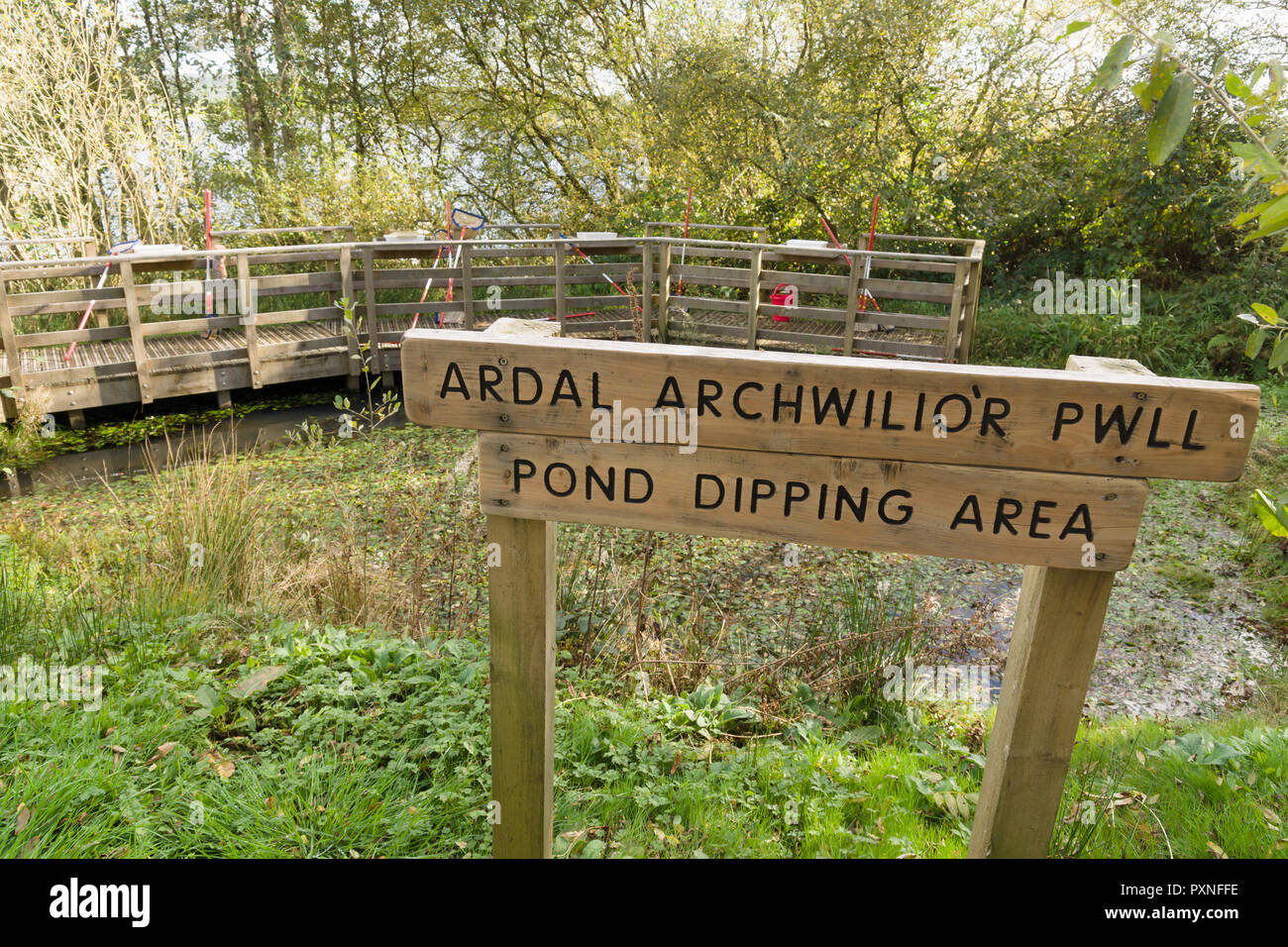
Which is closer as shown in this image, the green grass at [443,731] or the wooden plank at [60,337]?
the green grass at [443,731]

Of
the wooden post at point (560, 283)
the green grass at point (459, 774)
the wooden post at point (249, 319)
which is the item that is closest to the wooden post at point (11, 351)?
the wooden post at point (249, 319)

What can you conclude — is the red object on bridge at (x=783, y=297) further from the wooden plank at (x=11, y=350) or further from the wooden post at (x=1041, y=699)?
the wooden post at (x=1041, y=699)

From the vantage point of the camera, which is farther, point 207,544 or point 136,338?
point 136,338

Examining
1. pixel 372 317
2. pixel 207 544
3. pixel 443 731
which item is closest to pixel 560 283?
pixel 372 317

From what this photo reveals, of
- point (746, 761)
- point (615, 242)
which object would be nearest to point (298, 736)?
point (746, 761)

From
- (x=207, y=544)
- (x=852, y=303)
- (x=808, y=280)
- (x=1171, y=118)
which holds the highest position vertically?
(x=1171, y=118)

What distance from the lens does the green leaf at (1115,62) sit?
1.57 metres

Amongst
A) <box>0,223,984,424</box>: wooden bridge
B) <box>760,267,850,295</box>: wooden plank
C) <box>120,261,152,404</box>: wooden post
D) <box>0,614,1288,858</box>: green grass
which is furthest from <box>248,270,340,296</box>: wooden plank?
<box>0,614,1288,858</box>: green grass

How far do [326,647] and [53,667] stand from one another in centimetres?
99

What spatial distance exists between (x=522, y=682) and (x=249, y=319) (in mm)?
8576

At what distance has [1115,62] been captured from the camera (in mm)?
1588

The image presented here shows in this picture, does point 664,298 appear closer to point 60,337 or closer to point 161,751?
point 60,337

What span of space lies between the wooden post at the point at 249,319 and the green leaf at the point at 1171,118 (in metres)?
9.38

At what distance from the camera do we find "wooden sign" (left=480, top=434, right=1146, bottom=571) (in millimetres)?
1856
